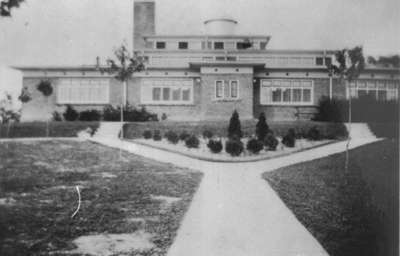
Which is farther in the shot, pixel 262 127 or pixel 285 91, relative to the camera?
pixel 285 91

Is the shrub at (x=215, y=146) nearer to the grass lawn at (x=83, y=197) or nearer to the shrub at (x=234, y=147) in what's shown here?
the shrub at (x=234, y=147)

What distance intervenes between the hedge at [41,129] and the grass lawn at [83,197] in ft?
0.57

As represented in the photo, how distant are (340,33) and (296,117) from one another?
4.80 ft

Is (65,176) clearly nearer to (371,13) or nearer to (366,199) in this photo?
(366,199)

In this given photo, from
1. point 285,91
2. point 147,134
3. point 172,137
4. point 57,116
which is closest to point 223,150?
point 172,137

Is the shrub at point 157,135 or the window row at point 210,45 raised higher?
the window row at point 210,45

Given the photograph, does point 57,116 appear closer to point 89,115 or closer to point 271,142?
point 89,115

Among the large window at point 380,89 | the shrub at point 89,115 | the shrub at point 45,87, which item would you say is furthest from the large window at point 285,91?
the shrub at point 45,87

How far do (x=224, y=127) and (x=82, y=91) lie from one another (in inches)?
175

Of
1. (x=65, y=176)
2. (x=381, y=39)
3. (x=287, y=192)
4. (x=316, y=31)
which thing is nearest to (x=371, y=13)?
(x=381, y=39)

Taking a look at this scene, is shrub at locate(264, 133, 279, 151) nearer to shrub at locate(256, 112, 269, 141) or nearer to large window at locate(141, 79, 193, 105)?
shrub at locate(256, 112, 269, 141)

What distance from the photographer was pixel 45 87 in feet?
22.6

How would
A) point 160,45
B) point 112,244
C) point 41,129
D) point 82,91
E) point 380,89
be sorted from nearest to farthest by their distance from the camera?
1. point 112,244
2. point 380,89
3. point 41,129
4. point 82,91
5. point 160,45

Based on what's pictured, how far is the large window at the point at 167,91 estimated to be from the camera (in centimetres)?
638
